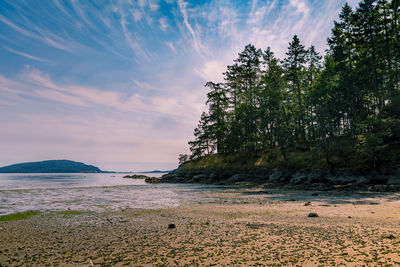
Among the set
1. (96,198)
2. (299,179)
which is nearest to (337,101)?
(299,179)

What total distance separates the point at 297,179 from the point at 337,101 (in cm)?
1746

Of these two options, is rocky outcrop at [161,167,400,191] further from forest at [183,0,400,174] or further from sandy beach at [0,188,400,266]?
sandy beach at [0,188,400,266]

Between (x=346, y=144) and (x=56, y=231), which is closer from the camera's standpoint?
(x=56, y=231)

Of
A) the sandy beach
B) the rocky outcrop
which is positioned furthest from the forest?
the sandy beach

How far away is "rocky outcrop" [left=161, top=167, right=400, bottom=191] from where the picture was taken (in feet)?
94.3

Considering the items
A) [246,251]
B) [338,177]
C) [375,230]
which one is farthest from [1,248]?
[338,177]

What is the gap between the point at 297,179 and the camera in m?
38.2

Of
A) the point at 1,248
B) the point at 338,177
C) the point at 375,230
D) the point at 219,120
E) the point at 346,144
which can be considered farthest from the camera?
the point at 219,120

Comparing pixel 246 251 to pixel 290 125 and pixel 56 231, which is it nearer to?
pixel 56 231

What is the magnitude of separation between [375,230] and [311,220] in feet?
9.56

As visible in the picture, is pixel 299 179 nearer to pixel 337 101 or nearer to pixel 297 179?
pixel 297 179

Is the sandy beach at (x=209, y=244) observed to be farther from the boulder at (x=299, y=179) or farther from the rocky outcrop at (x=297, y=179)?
the boulder at (x=299, y=179)

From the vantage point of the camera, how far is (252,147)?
194 feet

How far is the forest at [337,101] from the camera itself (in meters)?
34.4
